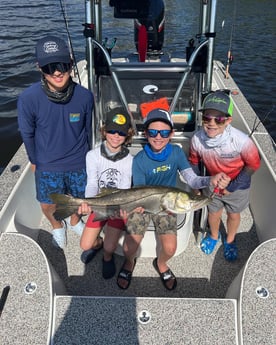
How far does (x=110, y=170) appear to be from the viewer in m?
2.81

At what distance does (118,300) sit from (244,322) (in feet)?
2.81

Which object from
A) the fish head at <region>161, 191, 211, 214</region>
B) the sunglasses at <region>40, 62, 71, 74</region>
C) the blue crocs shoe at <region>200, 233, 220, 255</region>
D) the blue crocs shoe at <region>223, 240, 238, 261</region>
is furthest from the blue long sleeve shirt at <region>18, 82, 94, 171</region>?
the blue crocs shoe at <region>223, 240, 238, 261</region>

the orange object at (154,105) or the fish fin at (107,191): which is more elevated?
the orange object at (154,105)

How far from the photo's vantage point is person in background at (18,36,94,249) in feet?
8.48

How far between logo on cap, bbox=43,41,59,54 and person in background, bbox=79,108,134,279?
66 centimetres

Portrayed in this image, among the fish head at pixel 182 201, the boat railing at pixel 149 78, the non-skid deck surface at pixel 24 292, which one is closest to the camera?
the non-skid deck surface at pixel 24 292

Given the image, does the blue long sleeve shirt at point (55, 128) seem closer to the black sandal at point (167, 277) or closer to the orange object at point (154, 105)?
the orange object at point (154, 105)

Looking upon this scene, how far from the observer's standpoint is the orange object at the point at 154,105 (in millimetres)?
3537

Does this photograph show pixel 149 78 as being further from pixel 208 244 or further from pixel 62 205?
pixel 208 244

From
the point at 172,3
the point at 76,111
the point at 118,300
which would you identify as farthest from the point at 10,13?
the point at 118,300

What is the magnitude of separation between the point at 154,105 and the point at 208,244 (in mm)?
1593

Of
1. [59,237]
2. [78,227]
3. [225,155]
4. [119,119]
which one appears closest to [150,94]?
[119,119]

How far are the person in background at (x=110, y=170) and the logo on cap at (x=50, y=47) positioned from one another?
656 mm

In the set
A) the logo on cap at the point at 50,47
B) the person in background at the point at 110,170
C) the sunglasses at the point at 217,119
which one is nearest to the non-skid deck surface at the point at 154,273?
the person in background at the point at 110,170
